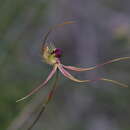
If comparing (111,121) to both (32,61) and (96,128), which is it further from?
(32,61)

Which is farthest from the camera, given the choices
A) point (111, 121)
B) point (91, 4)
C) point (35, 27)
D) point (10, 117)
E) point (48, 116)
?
point (91, 4)

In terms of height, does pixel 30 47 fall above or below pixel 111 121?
above

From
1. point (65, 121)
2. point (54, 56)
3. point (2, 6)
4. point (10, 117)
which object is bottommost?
point (65, 121)

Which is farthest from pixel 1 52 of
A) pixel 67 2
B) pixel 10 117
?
pixel 67 2

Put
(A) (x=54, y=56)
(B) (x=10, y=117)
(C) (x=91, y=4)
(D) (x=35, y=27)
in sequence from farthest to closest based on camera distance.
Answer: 1. (C) (x=91, y=4)
2. (D) (x=35, y=27)
3. (B) (x=10, y=117)
4. (A) (x=54, y=56)

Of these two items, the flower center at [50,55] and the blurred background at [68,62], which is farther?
the blurred background at [68,62]

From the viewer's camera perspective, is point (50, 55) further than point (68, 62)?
No

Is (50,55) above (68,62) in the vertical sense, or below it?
above

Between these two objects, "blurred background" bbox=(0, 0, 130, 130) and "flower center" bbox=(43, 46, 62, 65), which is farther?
"blurred background" bbox=(0, 0, 130, 130)
